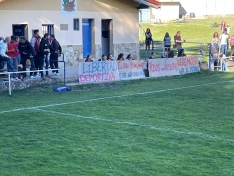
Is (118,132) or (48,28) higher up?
(48,28)

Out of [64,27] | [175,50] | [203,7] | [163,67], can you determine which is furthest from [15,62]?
[203,7]

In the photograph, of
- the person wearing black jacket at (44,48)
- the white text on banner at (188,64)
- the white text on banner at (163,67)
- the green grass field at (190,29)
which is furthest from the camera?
the green grass field at (190,29)

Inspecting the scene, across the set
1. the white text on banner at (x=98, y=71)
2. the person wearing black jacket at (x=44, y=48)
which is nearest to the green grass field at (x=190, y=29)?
the white text on banner at (x=98, y=71)

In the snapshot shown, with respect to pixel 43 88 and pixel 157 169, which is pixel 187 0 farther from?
pixel 157 169

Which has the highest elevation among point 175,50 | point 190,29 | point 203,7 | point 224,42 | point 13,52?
point 203,7

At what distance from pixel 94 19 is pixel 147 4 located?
2901mm

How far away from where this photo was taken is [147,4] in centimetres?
2445

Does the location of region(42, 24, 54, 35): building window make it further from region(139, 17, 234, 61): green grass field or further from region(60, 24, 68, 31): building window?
region(139, 17, 234, 61): green grass field

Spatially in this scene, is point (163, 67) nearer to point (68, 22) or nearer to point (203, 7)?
point (68, 22)

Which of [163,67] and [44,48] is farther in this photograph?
[163,67]

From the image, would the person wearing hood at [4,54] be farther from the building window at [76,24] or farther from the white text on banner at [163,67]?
the building window at [76,24]

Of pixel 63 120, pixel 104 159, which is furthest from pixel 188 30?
pixel 104 159

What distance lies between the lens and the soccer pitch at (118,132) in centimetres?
772

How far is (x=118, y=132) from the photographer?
10.1 metres
